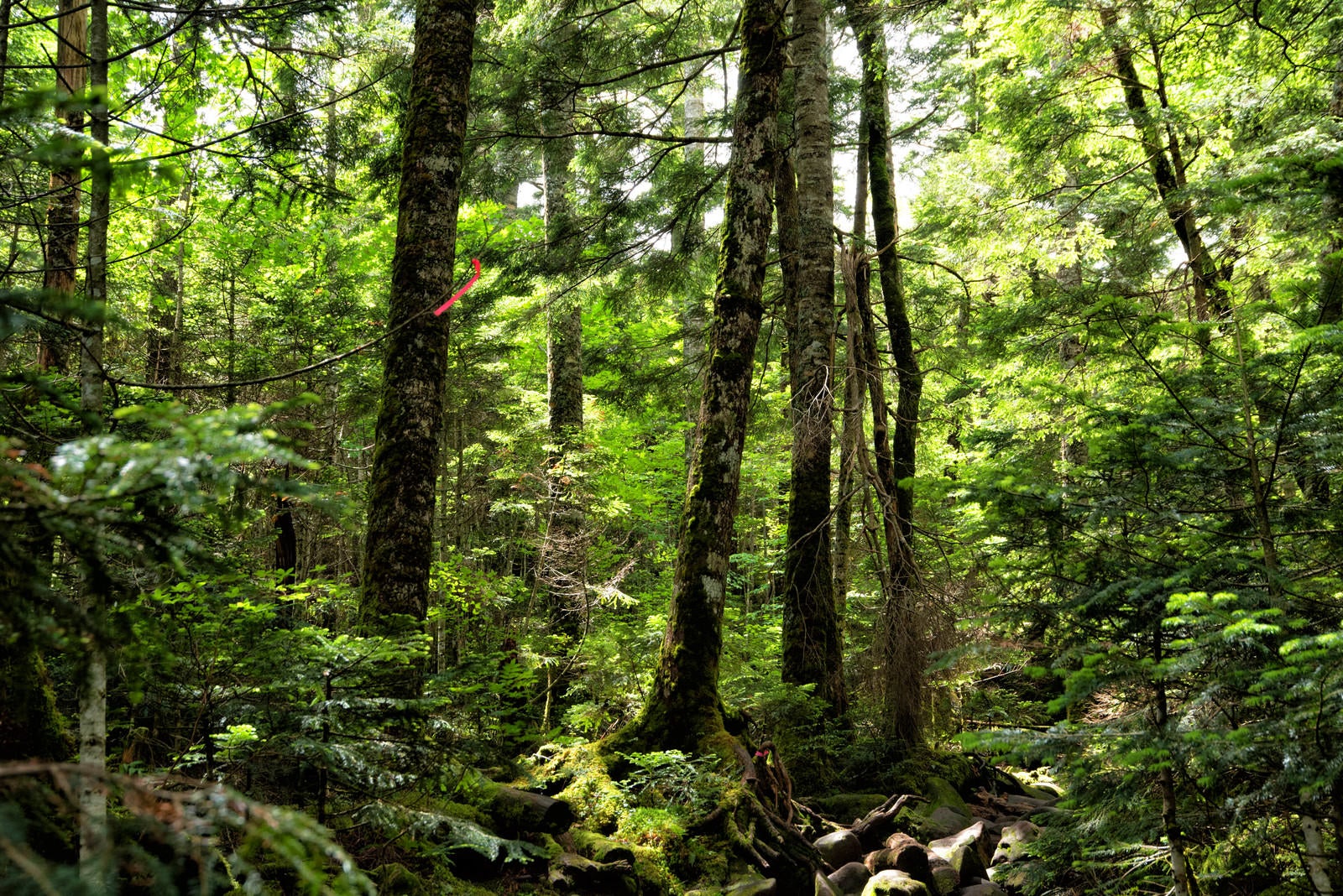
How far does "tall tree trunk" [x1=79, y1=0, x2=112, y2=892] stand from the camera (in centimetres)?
142

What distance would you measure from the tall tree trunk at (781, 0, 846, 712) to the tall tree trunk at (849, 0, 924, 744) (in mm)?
653

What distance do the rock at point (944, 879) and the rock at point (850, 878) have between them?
20.3 inches

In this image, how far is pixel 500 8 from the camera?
9383mm

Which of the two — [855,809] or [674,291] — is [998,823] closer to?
[855,809]

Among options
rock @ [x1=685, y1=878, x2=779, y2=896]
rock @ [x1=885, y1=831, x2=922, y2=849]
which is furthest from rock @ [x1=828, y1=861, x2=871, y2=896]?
rock @ [x1=685, y1=878, x2=779, y2=896]

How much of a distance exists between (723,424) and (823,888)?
3.57m

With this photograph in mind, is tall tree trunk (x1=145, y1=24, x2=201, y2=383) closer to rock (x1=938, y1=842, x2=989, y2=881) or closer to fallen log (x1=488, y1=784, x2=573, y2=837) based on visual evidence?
fallen log (x1=488, y1=784, x2=573, y2=837)

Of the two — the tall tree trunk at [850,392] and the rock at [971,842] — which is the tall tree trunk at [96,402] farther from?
the rock at [971,842]

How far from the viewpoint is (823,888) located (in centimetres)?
503

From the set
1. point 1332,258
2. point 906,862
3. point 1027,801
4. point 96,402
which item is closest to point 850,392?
point 906,862

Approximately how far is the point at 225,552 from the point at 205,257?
10.0 meters

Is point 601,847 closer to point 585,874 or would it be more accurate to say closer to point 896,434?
point 585,874

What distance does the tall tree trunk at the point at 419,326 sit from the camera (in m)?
4.89

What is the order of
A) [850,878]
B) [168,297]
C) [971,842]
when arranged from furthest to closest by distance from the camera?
[168,297], [971,842], [850,878]
